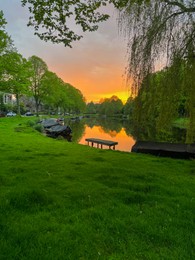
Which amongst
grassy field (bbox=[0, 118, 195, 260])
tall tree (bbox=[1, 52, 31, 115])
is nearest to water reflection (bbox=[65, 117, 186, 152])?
grassy field (bbox=[0, 118, 195, 260])

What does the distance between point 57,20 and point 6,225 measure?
6973 mm

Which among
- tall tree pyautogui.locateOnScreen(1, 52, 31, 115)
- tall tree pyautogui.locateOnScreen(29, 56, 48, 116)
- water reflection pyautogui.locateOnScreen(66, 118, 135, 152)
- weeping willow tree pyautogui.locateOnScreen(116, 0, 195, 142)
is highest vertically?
tall tree pyautogui.locateOnScreen(29, 56, 48, 116)

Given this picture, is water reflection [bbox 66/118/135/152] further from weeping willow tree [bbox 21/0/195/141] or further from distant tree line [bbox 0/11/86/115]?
weeping willow tree [bbox 21/0/195/141]

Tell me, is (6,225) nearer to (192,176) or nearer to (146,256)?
(146,256)

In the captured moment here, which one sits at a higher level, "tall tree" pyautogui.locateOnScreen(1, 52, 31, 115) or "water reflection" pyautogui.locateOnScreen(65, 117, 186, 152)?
"tall tree" pyautogui.locateOnScreen(1, 52, 31, 115)

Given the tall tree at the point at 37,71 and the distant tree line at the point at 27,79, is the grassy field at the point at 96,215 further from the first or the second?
the tall tree at the point at 37,71

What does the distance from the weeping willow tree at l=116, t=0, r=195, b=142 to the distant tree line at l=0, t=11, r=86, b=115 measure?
44.2ft

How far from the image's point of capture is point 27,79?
1679 inches

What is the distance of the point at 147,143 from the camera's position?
1648 centimetres

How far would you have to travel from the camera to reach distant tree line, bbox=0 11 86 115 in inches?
1212

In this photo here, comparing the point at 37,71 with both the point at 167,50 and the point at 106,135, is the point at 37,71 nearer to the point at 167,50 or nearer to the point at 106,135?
the point at 106,135

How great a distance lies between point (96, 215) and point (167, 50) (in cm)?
634

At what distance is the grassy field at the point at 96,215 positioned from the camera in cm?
401

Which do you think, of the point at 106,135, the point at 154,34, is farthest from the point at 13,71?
the point at 154,34
